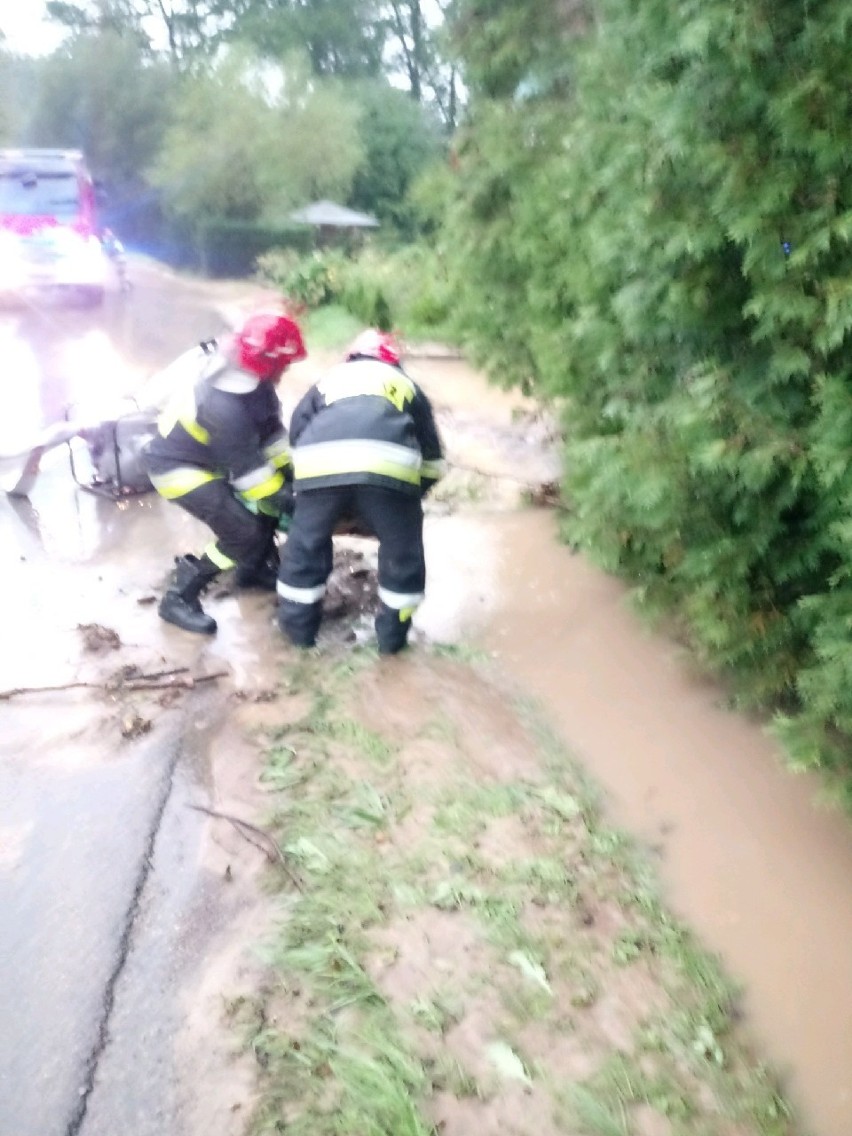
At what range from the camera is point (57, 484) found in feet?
22.3

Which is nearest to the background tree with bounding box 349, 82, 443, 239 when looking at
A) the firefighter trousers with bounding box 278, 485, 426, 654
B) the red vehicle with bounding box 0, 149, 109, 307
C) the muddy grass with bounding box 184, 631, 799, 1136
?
the red vehicle with bounding box 0, 149, 109, 307

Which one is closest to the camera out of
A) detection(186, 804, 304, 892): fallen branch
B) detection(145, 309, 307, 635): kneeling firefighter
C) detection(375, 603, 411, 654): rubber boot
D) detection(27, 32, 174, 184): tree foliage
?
detection(186, 804, 304, 892): fallen branch

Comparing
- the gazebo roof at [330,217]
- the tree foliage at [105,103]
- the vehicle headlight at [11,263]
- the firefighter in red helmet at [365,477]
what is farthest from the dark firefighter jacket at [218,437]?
the tree foliage at [105,103]

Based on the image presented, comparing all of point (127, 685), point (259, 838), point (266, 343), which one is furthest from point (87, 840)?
point (266, 343)

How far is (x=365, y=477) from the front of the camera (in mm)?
3922

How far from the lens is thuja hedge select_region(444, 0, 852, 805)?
2.88 m

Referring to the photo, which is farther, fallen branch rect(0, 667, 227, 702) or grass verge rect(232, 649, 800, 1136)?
fallen branch rect(0, 667, 227, 702)

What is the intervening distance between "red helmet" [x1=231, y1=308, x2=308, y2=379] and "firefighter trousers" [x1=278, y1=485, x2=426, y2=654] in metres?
0.66

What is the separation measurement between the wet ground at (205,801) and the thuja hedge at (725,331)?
0.50m

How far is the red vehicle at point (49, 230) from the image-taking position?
13.6 metres

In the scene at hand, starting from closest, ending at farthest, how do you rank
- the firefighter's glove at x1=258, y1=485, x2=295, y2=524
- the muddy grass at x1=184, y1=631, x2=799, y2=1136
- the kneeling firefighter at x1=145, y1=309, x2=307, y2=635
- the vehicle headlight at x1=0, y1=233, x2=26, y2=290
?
the muddy grass at x1=184, y1=631, x2=799, y2=1136, the kneeling firefighter at x1=145, y1=309, x2=307, y2=635, the firefighter's glove at x1=258, y1=485, x2=295, y2=524, the vehicle headlight at x1=0, y1=233, x2=26, y2=290

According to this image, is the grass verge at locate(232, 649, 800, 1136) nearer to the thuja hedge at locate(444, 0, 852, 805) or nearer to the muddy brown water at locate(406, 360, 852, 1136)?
the muddy brown water at locate(406, 360, 852, 1136)

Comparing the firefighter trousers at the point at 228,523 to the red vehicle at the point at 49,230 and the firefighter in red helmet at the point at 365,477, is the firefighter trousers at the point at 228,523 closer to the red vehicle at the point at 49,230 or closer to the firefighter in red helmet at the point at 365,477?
the firefighter in red helmet at the point at 365,477

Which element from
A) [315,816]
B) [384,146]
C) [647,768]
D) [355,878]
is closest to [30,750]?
[315,816]
